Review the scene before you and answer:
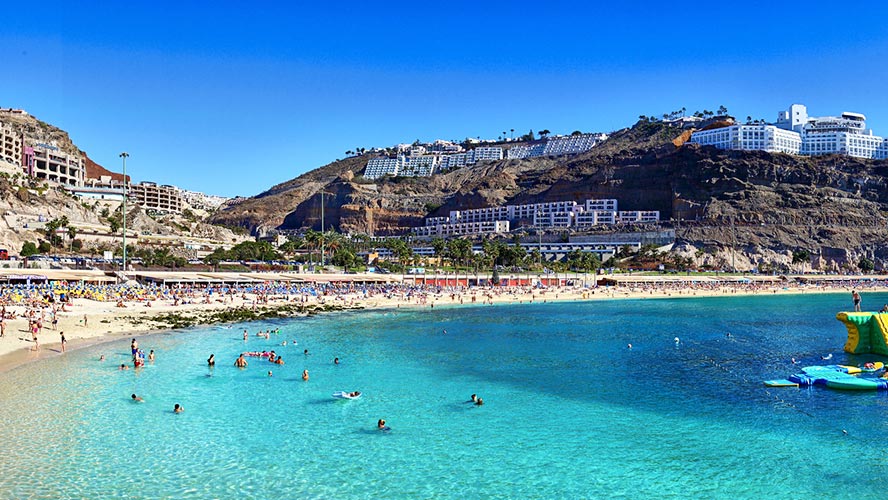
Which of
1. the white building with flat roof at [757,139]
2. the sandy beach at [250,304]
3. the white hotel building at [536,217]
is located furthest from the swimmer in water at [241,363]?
the white building with flat roof at [757,139]

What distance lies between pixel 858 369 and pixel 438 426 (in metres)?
18.6

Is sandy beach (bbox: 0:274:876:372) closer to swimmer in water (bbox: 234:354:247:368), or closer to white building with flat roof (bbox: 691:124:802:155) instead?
swimmer in water (bbox: 234:354:247:368)

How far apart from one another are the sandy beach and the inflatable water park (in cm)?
3157

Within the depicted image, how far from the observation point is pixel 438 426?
1922cm

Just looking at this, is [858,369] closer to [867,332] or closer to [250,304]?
[867,332]

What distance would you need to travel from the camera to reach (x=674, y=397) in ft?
76.3

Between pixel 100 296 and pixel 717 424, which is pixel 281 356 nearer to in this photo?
pixel 717 424

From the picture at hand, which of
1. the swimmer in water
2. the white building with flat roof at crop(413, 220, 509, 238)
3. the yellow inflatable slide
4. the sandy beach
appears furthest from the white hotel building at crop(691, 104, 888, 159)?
the swimmer in water

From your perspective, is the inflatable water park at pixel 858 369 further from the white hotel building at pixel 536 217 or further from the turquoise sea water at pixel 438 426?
the white hotel building at pixel 536 217

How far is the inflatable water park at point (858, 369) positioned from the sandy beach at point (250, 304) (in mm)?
31572

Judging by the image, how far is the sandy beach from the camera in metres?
32.8

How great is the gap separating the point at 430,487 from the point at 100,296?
4560 centimetres

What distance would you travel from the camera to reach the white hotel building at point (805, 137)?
545 feet

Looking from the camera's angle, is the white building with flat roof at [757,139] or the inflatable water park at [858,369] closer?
the inflatable water park at [858,369]
